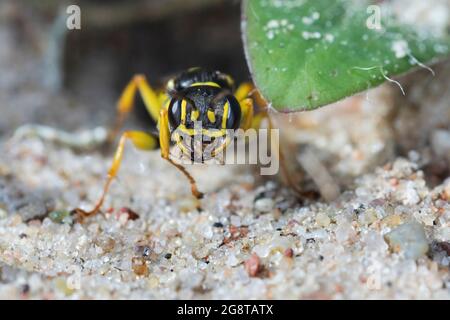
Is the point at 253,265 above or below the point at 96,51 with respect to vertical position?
above

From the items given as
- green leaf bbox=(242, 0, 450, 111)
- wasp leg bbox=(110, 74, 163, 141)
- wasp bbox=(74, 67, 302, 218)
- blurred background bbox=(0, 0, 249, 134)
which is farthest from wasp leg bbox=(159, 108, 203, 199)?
blurred background bbox=(0, 0, 249, 134)

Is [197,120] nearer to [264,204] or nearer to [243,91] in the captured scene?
[264,204]

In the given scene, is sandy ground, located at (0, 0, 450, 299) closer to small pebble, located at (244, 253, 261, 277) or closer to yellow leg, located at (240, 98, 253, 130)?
small pebble, located at (244, 253, 261, 277)

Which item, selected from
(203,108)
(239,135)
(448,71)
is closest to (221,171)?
(239,135)

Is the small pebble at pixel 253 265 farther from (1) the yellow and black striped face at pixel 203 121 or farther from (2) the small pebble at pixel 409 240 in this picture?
(1) the yellow and black striped face at pixel 203 121

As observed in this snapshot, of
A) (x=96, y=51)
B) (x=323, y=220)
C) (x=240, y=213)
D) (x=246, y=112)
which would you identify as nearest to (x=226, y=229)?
(x=240, y=213)

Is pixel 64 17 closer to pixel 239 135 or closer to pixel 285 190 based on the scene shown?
pixel 239 135
